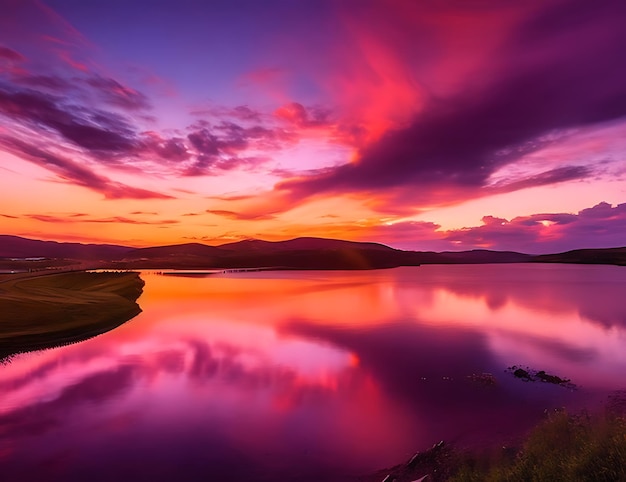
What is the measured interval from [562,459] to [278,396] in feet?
53.0

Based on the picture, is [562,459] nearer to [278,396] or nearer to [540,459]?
[540,459]

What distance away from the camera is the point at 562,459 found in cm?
1141

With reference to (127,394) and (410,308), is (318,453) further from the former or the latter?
(410,308)

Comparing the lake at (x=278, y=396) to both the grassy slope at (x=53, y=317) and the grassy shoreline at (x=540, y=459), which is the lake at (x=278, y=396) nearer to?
the grassy shoreline at (x=540, y=459)

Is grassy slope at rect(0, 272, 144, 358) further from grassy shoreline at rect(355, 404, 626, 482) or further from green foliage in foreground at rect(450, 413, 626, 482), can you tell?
green foliage in foreground at rect(450, 413, 626, 482)

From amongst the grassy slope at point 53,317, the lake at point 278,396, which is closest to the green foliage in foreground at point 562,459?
the lake at point 278,396

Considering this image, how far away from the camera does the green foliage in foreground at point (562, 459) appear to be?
10016mm

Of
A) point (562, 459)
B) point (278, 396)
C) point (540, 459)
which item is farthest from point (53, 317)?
point (562, 459)

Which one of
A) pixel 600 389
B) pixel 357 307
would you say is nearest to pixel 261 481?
pixel 600 389

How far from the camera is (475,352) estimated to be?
35562mm

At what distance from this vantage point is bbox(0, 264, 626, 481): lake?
16594 mm

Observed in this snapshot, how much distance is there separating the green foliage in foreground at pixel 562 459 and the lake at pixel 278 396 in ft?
9.82

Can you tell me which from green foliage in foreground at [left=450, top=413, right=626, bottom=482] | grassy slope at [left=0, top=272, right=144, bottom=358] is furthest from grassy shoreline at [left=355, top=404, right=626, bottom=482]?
grassy slope at [left=0, top=272, right=144, bottom=358]

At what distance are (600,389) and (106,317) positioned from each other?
5007cm
